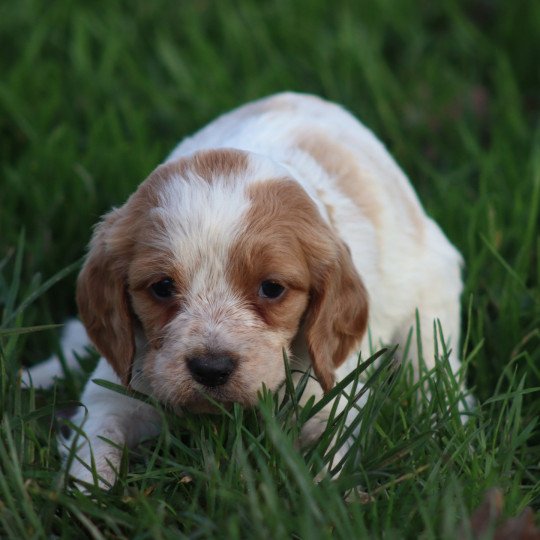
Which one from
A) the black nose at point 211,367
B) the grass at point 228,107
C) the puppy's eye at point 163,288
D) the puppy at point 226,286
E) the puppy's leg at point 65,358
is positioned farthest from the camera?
the puppy's leg at point 65,358

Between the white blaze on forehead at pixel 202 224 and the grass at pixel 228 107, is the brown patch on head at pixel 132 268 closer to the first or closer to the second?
the white blaze on forehead at pixel 202 224

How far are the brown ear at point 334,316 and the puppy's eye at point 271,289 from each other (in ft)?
0.66

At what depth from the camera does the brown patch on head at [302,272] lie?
11.9 feet

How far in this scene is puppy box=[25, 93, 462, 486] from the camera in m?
3.55

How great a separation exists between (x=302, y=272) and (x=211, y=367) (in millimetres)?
562

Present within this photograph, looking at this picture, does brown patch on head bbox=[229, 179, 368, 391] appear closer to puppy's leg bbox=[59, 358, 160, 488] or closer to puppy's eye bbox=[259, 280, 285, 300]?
puppy's eye bbox=[259, 280, 285, 300]

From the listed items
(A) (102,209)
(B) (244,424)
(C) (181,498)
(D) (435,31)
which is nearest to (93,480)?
(C) (181,498)

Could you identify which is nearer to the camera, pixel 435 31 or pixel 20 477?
pixel 20 477

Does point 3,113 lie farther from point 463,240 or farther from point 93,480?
point 93,480

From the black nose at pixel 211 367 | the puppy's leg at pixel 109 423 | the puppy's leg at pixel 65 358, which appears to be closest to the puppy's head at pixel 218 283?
the black nose at pixel 211 367

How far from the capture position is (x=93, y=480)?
11.3ft

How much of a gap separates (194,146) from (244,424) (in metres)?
1.52

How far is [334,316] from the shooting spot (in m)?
3.86

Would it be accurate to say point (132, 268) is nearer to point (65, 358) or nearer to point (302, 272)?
point (302, 272)
